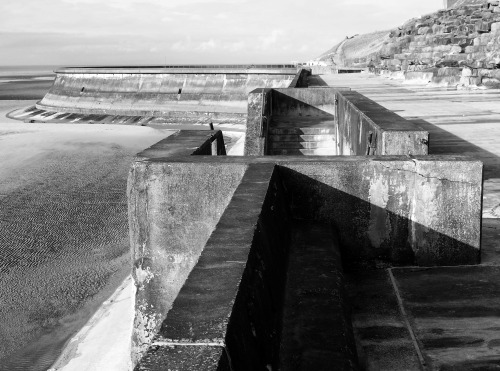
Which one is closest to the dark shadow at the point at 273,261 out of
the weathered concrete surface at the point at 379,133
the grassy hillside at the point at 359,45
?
the weathered concrete surface at the point at 379,133

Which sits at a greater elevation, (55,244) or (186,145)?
(186,145)

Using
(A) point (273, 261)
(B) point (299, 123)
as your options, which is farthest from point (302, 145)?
(A) point (273, 261)

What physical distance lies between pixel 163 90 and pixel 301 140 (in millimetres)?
42461

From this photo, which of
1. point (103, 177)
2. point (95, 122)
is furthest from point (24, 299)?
point (95, 122)

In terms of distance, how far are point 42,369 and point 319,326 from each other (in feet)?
27.1

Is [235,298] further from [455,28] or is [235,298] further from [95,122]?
[95,122]

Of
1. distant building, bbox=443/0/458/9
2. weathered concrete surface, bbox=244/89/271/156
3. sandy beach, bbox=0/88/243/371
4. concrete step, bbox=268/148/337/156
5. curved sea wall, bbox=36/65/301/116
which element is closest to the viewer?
sandy beach, bbox=0/88/243/371

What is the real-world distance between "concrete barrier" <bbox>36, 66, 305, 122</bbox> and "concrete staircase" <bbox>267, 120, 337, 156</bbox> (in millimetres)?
34968

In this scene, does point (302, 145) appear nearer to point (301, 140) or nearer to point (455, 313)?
point (301, 140)

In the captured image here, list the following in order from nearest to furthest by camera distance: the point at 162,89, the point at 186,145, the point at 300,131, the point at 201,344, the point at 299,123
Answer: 1. the point at 201,344
2. the point at 186,145
3. the point at 300,131
4. the point at 299,123
5. the point at 162,89

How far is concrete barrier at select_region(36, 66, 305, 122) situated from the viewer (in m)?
49.4

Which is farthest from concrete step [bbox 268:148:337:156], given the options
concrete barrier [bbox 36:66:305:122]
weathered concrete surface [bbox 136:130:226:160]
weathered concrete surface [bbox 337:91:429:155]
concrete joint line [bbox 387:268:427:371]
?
concrete barrier [bbox 36:66:305:122]

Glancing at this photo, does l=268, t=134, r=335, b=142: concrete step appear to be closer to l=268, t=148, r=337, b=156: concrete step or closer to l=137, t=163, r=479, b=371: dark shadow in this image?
l=268, t=148, r=337, b=156: concrete step

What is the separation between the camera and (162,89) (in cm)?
5316
